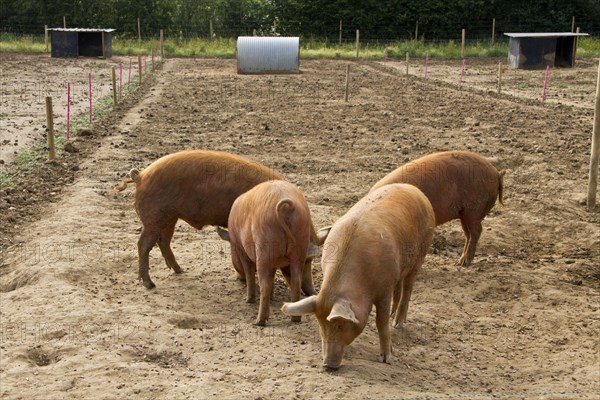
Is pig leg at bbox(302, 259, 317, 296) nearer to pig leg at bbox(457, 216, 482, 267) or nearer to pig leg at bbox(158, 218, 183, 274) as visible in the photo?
pig leg at bbox(158, 218, 183, 274)

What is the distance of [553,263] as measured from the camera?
335 inches

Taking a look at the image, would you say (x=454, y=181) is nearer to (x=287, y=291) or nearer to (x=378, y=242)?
(x=287, y=291)

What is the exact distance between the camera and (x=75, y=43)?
108 ft

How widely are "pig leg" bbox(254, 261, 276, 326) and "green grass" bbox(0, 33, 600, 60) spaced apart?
28095 mm

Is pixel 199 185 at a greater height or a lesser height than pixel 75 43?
greater

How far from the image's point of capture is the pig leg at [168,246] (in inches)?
304

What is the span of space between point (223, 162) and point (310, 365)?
7.67 ft

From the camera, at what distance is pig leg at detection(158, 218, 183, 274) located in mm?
7715

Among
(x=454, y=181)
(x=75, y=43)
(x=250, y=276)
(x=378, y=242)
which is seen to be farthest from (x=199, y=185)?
(x=75, y=43)

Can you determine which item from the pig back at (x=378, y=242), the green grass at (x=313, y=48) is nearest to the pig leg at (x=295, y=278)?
the pig back at (x=378, y=242)

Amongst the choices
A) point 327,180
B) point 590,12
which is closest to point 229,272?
point 327,180

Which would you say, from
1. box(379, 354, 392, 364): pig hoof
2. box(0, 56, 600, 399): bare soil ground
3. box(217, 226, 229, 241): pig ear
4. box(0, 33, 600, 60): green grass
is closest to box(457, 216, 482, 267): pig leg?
box(0, 56, 600, 399): bare soil ground

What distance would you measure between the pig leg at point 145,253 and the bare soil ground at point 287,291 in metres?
0.10

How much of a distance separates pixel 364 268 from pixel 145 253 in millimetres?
2496
